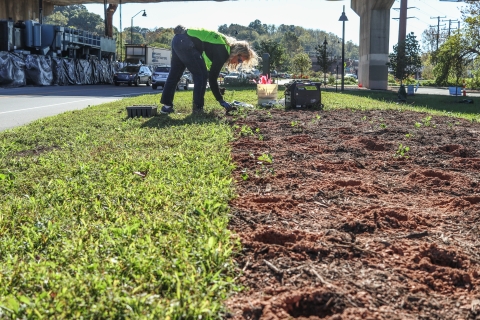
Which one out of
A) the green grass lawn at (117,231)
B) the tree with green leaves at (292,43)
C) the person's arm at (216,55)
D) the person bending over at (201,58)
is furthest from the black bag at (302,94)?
the tree with green leaves at (292,43)

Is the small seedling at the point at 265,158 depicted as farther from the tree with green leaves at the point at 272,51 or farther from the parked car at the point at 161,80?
the tree with green leaves at the point at 272,51

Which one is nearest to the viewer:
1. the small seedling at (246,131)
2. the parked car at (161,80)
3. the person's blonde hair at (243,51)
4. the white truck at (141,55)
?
the small seedling at (246,131)

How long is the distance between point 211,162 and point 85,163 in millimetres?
1430

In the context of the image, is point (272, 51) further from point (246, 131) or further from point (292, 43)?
point (292, 43)

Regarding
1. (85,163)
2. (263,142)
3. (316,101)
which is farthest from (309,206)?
(316,101)

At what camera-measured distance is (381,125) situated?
402 inches

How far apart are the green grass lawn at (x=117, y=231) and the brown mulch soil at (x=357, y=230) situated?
22cm

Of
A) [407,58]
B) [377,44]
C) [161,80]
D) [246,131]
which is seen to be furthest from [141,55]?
[246,131]

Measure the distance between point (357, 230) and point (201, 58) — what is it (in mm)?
9065

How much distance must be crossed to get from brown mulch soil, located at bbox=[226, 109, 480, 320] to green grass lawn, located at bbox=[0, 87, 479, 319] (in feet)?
0.73

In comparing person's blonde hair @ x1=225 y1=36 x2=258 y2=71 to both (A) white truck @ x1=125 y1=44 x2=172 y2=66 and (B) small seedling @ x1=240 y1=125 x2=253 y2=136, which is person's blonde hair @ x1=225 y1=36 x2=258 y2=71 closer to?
(B) small seedling @ x1=240 y1=125 x2=253 y2=136

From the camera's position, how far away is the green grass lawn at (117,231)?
296cm

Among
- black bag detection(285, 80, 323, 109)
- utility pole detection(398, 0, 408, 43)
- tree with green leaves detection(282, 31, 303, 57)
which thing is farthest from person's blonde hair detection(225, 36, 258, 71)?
tree with green leaves detection(282, 31, 303, 57)

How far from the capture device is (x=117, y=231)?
13.0 feet
